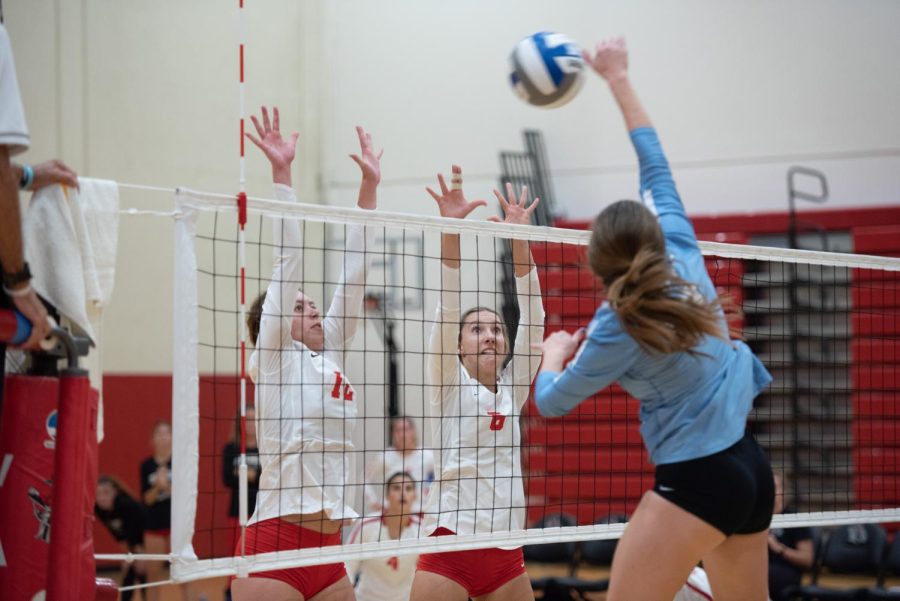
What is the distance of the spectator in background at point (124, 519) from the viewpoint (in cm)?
874

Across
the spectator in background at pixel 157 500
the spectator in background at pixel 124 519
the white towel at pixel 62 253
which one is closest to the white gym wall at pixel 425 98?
the spectator in background at pixel 157 500

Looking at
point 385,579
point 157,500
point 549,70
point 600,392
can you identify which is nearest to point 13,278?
point 549,70

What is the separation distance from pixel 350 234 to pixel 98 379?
1203mm

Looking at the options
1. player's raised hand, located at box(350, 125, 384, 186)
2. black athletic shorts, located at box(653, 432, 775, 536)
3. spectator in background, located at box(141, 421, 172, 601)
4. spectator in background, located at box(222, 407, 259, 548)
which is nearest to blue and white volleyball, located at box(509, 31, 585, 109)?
player's raised hand, located at box(350, 125, 384, 186)

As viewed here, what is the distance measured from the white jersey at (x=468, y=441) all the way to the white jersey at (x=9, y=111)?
1984mm

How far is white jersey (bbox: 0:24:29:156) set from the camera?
282cm

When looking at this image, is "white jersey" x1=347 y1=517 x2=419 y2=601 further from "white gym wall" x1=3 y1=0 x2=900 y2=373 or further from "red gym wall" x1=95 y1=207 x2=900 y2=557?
"white gym wall" x1=3 y1=0 x2=900 y2=373

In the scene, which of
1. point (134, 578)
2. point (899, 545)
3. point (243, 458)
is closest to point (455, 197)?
point (243, 458)

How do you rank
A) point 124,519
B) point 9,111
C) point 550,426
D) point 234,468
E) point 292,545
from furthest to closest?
point 550,426 < point 234,468 < point 124,519 < point 292,545 < point 9,111

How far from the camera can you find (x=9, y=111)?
9.34 ft

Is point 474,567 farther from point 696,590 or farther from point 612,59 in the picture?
point 612,59

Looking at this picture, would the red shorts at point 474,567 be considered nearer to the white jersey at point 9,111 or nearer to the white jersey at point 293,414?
the white jersey at point 293,414

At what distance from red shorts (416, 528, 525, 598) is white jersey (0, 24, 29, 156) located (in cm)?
235

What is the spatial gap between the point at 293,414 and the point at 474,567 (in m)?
0.99
